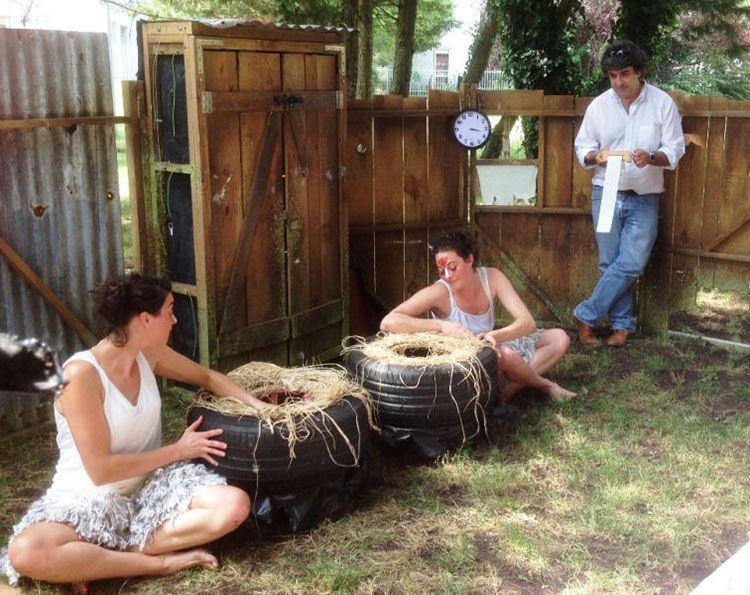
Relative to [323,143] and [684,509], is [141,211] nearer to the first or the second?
[323,143]

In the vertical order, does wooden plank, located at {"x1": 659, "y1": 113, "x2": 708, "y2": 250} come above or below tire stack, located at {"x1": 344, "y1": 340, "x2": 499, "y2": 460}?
above

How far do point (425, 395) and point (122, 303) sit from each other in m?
1.69

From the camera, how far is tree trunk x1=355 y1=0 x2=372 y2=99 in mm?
11109

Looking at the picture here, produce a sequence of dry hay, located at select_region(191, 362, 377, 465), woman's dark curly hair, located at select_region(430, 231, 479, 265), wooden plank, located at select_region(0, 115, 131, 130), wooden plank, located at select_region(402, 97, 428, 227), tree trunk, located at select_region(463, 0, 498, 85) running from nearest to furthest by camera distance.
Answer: dry hay, located at select_region(191, 362, 377, 465)
wooden plank, located at select_region(0, 115, 131, 130)
woman's dark curly hair, located at select_region(430, 231, 479, 265)
wooden plank, located at select_region(402, 97, 428, 227)
tree trunk, located at select_region(463, 0, 498, 85)

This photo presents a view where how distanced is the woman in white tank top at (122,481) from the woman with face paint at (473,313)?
179 centimetres

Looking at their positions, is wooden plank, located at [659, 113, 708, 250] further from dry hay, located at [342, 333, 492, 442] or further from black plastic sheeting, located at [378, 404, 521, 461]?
black plastic sheeting, located at [378, 404, 521, 461]

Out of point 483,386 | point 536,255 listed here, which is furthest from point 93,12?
point 483,386

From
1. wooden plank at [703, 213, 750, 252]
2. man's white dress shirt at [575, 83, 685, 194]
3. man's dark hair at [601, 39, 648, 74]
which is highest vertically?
man's dark hair at [601, 39, 648, 74]

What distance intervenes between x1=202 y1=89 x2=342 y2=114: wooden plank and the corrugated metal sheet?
0.68m

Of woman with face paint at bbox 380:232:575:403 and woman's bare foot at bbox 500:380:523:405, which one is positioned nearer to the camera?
woman with face paint at bbox 380:232:575:403

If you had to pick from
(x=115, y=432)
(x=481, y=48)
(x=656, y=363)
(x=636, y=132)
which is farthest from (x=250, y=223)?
(x=481, y=48)

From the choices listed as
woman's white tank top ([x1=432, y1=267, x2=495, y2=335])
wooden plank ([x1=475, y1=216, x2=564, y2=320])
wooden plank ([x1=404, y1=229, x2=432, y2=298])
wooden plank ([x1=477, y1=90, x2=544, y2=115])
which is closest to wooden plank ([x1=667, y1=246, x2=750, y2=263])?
wooden plank ([x1=475, y1=216, x2=564, y2=320])

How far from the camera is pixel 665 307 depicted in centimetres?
743

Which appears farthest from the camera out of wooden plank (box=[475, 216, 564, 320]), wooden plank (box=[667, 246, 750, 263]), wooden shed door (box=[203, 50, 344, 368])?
wooden plank (box=[475, 216, 564, 320])
